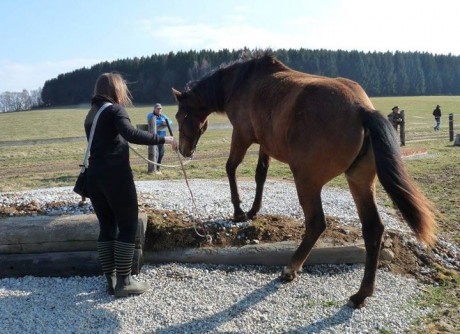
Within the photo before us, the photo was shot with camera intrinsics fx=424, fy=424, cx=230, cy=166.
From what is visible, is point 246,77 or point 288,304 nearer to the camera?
point 288,304

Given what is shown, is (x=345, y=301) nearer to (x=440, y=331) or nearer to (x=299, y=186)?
(x=440, y=331)

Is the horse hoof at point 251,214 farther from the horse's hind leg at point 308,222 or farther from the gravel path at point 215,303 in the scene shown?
the horse's hind leg at point 308,222

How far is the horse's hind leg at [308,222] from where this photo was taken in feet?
13.6

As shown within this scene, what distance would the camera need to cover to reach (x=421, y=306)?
4121 millimetres

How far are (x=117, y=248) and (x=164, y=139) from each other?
119 cm

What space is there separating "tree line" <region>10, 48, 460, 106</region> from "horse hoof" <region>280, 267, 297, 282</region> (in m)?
66.3

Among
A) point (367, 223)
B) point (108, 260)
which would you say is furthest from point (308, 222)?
point (108, 260)

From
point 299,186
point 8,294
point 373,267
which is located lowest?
point 8,294

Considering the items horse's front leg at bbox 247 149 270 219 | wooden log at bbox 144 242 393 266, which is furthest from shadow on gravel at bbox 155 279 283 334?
horse's front leg at bbox 247 149 270 219

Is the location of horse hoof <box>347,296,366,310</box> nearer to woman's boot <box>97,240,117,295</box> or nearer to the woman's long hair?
woman's boot <box>97,240,117,295</box>

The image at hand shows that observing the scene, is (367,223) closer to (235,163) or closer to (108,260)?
(235,163)

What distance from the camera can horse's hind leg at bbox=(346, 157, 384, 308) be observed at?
4.08m

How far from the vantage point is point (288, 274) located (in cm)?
450

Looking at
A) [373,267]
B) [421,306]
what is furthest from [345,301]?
[421,306]
